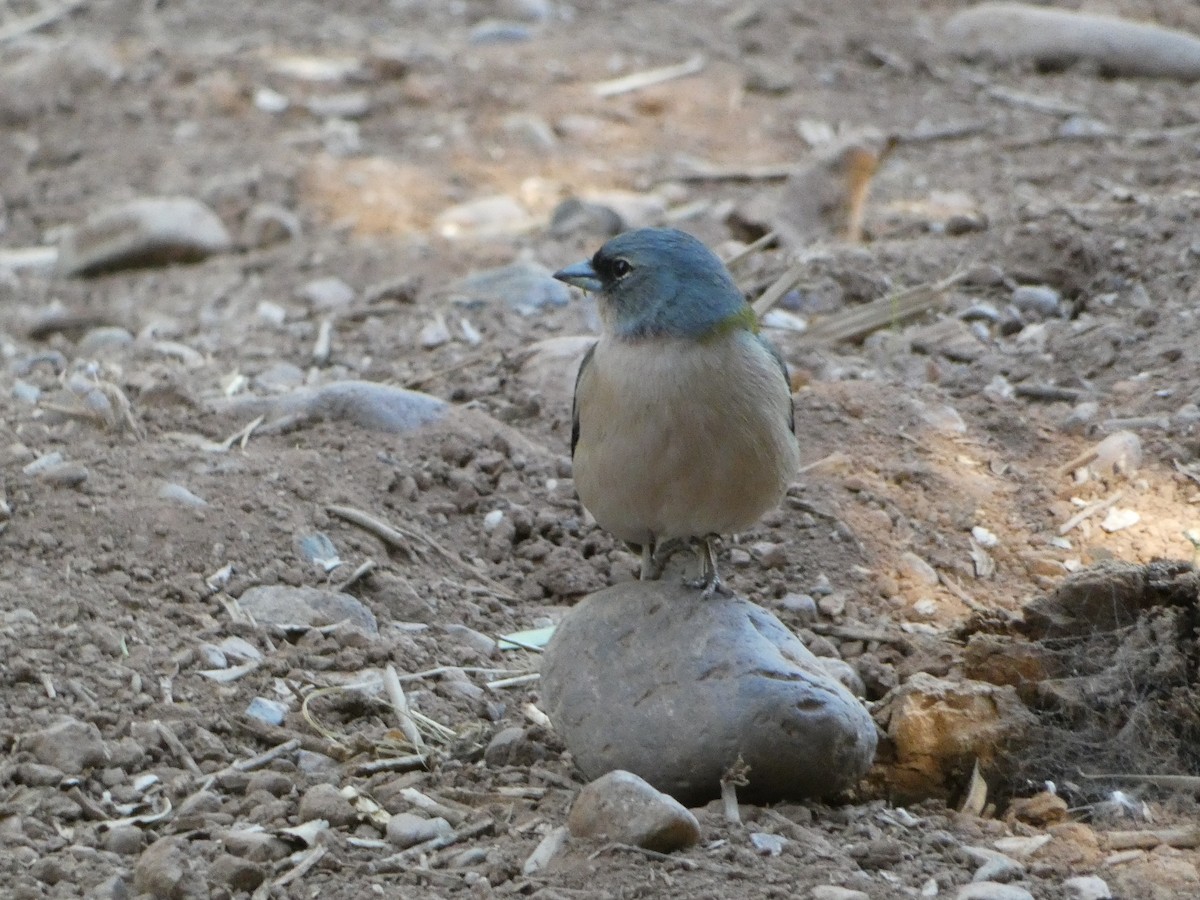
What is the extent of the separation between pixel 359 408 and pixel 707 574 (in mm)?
2172

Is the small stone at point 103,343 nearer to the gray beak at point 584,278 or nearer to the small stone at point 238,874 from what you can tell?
Result: the gray beak at point 584,278

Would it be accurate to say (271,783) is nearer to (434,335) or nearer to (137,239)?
(434,335)

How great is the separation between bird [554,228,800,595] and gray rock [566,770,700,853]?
0.86 meters

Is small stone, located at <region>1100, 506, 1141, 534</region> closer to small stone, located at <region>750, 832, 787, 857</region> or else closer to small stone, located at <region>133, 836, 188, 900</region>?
small stone, located at <region>750, 832, 787, 857</region>

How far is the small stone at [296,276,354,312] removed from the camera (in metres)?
8.69

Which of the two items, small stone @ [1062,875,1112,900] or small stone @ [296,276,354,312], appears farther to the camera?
small stone @ [296,276,354,312]

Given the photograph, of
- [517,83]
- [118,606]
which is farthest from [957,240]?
[118,606]

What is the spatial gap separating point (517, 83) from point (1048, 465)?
6.29m

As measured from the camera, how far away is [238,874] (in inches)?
154

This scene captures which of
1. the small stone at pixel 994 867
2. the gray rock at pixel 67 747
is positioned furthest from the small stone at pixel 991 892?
the gray rock at pixel 67 747

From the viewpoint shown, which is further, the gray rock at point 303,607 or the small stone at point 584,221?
the small stone at point 584,221

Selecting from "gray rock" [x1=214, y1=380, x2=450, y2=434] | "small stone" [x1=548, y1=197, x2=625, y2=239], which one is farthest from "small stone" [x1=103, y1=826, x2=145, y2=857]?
"small stone" [x1=548, y1=197, x2=625, y2=239]

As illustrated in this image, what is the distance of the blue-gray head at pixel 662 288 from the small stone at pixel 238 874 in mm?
1794

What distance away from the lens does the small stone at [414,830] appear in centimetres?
422
